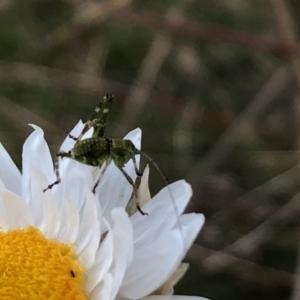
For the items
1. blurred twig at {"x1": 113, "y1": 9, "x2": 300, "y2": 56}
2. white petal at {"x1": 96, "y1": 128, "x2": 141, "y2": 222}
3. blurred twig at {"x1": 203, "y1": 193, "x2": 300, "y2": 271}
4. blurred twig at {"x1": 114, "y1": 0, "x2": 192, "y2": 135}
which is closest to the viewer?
white petal at {"x1": 96, "y1": 128, "x2": 141, "y2": 222}

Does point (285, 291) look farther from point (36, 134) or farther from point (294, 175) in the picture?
point (36, 134)

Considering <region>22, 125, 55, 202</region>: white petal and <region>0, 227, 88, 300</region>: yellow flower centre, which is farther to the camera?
<region>22, 125, 55, 202</region>: white petal

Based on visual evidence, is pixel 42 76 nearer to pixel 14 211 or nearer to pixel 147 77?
pixel 147 77

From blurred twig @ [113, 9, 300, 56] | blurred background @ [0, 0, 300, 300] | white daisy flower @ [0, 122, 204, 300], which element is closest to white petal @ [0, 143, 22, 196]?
white daisy flower @ [0, 122, 204, 300]

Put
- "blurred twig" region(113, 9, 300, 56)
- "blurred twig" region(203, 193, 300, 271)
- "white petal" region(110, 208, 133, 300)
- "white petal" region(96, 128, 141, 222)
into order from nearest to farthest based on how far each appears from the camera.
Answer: "white petal" region(110, 208, 133, 300), "white petal" region(96, 128, 141, 222), "blurred twig" region(113, 9, 300, 56), "blurred twig" region(203, 193, 300, 271)

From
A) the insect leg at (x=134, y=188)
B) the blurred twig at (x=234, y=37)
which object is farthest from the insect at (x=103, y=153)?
the blurred twig at (x=234, y=37)

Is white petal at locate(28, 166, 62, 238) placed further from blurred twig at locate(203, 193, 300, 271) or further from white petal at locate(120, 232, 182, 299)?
blurred twig at locate(203, 193, 300, 271)

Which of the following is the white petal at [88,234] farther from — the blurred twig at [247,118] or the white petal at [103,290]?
the blurred twig at [247,118]

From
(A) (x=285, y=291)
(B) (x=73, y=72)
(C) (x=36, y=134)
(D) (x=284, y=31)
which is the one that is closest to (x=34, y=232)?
(C) (x=36, y=134)

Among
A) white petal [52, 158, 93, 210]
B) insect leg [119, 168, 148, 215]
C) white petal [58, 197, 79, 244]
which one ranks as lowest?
white petal [58, 197, 79, 244]
